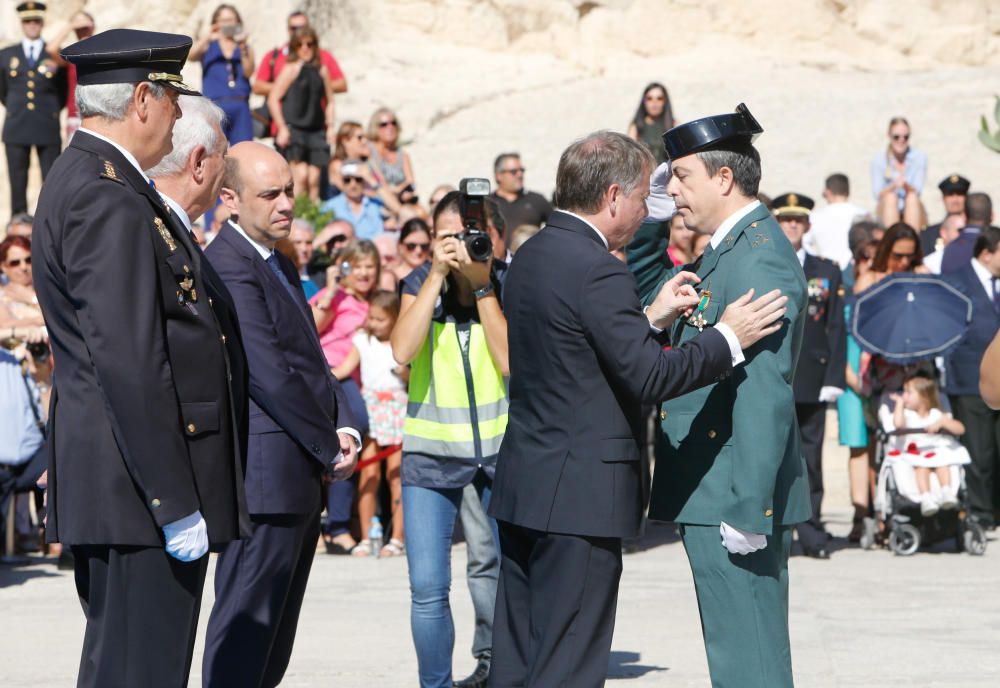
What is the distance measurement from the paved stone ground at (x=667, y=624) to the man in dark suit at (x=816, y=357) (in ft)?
1.39

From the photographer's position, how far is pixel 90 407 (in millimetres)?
3826

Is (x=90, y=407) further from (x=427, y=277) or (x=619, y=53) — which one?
(x=619, y=53)

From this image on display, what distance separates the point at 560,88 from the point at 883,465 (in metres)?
21.6

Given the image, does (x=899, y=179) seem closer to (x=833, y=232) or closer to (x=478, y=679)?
(x=833, y=232)

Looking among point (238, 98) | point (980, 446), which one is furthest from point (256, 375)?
point (238, 98)

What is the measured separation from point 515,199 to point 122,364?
30.0 ft

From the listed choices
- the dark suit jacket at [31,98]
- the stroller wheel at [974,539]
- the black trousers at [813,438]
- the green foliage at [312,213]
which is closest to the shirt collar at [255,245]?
the black trousers at [813,438]

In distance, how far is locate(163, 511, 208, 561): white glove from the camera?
382cm

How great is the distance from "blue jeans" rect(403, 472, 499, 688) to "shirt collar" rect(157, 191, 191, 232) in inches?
73.6

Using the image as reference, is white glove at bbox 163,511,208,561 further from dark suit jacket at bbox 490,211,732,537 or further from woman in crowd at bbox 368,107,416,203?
woman in crowd at bbox 368,107,416,203

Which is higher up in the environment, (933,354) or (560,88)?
(560,88)

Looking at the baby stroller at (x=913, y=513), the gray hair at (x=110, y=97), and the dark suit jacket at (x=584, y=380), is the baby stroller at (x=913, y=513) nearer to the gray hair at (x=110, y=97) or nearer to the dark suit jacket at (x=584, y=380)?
the dark suit jacket at (x=584, y=380)

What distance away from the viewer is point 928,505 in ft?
32.7

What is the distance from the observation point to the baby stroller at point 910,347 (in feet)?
33.0
